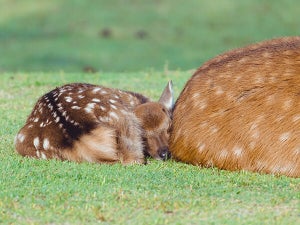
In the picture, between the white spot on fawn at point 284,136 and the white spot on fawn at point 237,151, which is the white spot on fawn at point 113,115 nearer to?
the white spot on fawn at point 237,151

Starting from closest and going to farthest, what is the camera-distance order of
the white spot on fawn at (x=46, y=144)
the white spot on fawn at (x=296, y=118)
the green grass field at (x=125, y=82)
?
the green grass field at (x=125, y=82), the white spot on fawn at (x=296, y=118), the white spot on fawn at (x=46, y=144)

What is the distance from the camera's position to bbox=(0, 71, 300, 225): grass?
5.66 m

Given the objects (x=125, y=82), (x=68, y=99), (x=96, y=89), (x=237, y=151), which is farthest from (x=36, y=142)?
(x=125, y=82)

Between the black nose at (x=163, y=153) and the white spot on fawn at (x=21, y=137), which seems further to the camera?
the black nose at (x=163, y=153)

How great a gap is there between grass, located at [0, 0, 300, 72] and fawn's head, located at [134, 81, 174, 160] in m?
16.9

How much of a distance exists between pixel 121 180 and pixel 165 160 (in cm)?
118

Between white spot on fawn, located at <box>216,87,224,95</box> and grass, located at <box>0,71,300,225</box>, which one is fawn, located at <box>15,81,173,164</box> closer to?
grass, located at <box>0,71,300,225</box>

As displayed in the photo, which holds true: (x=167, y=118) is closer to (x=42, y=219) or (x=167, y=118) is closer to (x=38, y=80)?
(x=42, y=219)

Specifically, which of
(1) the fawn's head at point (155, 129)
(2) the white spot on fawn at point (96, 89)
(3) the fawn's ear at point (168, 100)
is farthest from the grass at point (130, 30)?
(1) the fawn's head at point (155, 129)

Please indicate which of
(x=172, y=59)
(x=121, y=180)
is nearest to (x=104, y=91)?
(x=121, y=180)

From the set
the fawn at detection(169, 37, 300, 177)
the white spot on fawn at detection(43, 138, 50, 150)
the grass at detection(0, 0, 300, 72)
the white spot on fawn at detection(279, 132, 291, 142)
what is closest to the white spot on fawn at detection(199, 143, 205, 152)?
the fawn at detection(169, 37, 300, 177)

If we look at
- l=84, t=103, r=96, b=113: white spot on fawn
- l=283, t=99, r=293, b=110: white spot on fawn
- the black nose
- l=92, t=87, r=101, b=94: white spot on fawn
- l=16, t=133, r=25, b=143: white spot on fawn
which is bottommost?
the black nose

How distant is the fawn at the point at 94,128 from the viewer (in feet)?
23.4

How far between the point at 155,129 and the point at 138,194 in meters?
1.69
